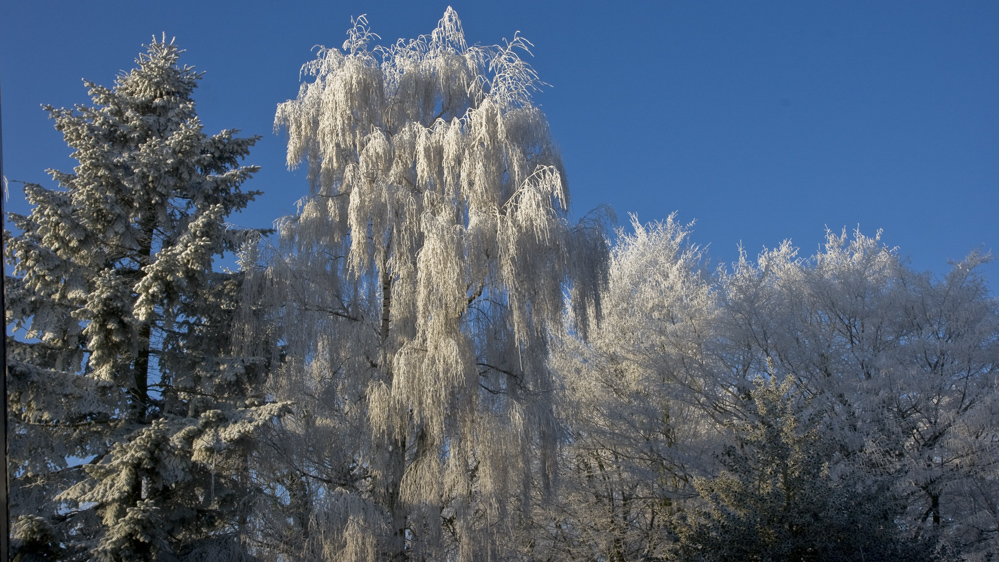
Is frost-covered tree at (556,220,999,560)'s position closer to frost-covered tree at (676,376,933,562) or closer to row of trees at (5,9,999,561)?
row of trees at (5,9,999,561)

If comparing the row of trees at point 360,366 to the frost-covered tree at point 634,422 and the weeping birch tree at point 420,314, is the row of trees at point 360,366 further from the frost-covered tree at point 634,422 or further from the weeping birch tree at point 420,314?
the frost-covered tree at point 634,422

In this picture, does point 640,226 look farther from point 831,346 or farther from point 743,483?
point 743,483

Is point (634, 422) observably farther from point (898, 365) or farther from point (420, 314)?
point (420, 314)

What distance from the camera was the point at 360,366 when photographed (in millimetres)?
9891

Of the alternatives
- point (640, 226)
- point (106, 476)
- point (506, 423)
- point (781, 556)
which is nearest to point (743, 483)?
point (781, 556)

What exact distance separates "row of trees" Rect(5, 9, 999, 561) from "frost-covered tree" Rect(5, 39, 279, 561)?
0.03 m

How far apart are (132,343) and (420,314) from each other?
10.9 feet

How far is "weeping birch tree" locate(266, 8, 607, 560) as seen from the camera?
897 centimetres

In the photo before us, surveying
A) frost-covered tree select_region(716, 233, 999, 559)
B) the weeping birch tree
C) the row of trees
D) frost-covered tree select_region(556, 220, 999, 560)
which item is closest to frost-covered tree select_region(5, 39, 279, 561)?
the row of trees

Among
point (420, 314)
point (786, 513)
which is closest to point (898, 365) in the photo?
point (786, 513)

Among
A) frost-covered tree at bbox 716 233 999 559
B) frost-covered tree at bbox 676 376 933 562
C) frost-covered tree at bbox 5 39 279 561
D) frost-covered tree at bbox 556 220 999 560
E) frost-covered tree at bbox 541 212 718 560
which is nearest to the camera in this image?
frost-covered tree at bbox 5 39 279 561

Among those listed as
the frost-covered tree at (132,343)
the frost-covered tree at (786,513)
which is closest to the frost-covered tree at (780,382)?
the frost-covered tree at (786,513)

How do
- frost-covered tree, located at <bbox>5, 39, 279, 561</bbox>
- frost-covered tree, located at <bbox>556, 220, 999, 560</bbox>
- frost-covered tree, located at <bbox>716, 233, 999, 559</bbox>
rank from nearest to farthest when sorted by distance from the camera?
1. frost-covered tree, located at <bbox>5, 39, 279, 561</bbox>
2. frost-covered tree, located at <bbox>716, 233, 999, 559</bbox>
3. frost-covered tree, located at <bbox>556, 220, 999, 560</bbox>

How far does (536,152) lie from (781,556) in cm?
625
